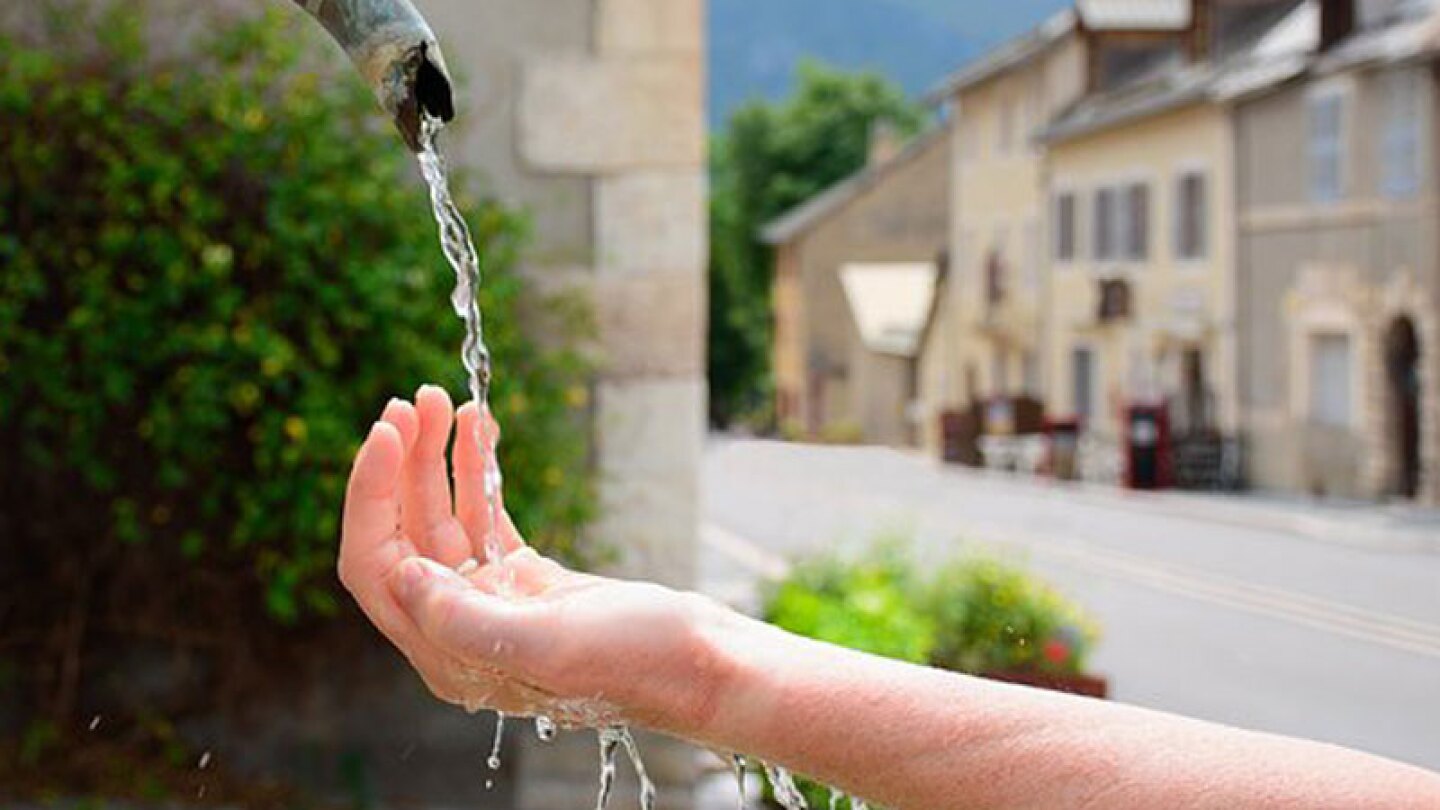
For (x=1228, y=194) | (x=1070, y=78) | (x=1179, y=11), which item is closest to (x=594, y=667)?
(x=1228, y=194)

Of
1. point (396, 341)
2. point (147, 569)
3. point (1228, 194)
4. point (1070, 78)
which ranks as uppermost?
point (1070, 78)

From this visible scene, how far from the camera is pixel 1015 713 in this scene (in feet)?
4.02

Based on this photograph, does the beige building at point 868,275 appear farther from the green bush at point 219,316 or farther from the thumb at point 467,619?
the thumb at point 467,619

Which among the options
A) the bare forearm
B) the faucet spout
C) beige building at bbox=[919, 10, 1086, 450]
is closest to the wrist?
the bare forearm

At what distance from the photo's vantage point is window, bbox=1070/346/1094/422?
86.5 ft

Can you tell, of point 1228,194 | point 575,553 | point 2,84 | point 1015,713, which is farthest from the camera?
point 1228,194

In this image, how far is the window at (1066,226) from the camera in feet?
87.2

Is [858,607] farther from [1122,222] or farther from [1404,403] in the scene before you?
[1122,222]

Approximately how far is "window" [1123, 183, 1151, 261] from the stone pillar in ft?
66.3

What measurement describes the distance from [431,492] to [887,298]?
39.7 m

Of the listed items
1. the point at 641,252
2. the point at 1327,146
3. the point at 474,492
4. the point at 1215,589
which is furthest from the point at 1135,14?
the point at 474,492

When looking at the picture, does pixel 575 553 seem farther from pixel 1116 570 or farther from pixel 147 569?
pixel 1116 570

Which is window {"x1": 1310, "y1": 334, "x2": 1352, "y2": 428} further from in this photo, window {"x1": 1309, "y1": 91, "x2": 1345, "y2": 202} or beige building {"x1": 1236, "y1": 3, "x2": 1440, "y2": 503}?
window {"x1": 1309, "y1": 91, "x2": 1345, "y2": 202}

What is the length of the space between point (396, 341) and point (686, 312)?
0.55 m
